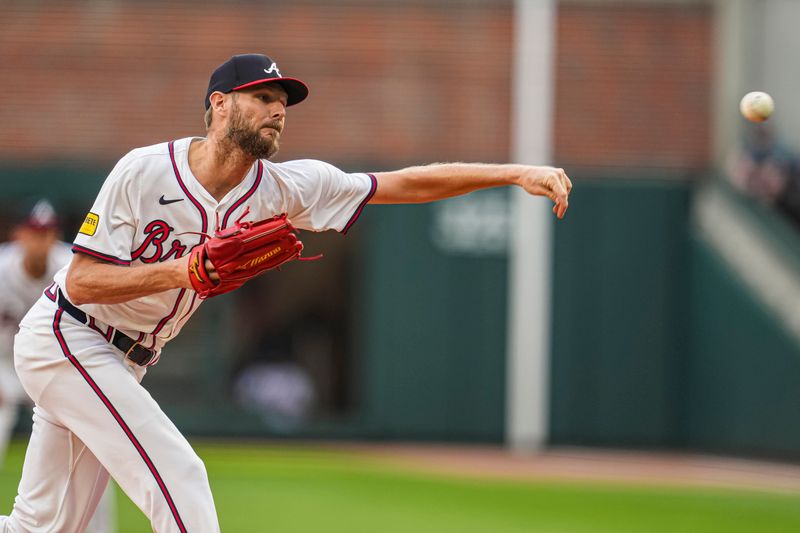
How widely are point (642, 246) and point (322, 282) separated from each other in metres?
4.65

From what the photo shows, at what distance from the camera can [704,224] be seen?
14844 mm

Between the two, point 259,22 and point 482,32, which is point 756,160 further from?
point 259,22

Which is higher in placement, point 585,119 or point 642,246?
point 585,119

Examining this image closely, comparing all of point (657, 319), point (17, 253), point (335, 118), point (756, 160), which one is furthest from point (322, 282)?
point (17, 253)

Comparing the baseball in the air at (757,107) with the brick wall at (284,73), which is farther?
the brick wall at (284,73)

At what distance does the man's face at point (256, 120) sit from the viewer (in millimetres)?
4363

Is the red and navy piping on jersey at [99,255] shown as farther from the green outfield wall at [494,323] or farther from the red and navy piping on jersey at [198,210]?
the green outfield wall at [494,323]

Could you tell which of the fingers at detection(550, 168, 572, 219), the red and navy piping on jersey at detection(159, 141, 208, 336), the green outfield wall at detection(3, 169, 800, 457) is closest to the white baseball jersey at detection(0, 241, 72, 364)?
the red and navy piping on jersey at detection(159, 141, 208, 336)

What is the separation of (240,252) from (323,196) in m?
0.84

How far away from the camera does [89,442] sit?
13.9 ft

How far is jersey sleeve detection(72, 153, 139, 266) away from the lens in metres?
4.16

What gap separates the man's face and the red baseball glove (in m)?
0.31

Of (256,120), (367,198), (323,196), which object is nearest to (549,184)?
(367,198)

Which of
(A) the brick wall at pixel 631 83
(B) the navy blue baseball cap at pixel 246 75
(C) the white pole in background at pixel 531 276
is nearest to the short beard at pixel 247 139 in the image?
(B) the navy blue baseball cap at pixel 246 75
